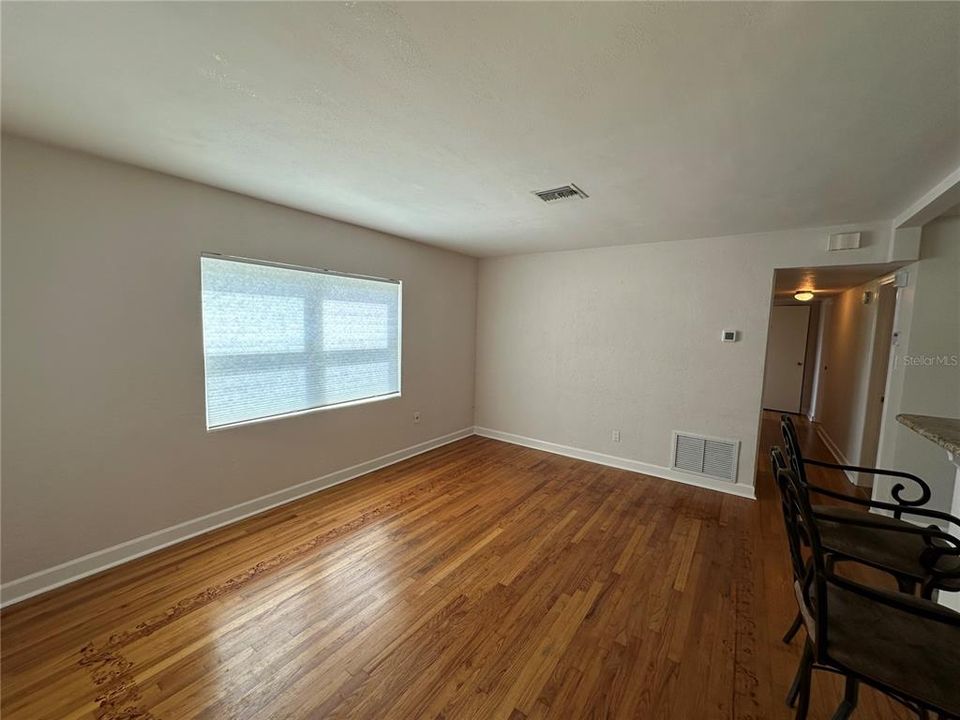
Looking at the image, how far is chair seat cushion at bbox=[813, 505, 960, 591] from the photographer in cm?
136

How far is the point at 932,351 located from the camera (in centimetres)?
291

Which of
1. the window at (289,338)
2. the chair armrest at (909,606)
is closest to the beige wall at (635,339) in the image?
the window at (289,338)

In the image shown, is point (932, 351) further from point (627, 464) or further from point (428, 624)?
point (428, 624)

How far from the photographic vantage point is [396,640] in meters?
1.83

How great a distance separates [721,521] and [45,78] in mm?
4854

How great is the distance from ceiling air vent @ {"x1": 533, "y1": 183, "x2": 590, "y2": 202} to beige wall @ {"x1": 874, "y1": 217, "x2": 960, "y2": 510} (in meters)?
2.82

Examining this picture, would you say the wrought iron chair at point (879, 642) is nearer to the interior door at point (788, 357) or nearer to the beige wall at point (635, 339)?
the beige wall at point (635, 339)

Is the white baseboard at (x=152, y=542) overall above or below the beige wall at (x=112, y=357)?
below

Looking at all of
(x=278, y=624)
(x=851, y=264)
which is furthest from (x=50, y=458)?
(x=851, y=264)

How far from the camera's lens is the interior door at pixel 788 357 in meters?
7.26

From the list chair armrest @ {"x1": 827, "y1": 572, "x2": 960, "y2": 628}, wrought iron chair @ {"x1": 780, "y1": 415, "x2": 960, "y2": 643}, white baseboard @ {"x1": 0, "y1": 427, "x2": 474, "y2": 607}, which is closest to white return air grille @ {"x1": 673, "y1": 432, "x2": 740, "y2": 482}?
wrought iron chair @ {"x1": 780, "y1": 415, "x2": 960, "y2": 643}

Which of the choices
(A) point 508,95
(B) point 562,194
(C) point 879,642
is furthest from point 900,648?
(B) point 562,194

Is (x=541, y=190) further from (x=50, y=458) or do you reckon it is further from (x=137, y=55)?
(x=50, y=458)

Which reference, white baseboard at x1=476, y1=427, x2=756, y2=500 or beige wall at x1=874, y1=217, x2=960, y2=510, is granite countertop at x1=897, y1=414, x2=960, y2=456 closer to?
beige wall at x1=874, y1=217, x2=960, y2=510
